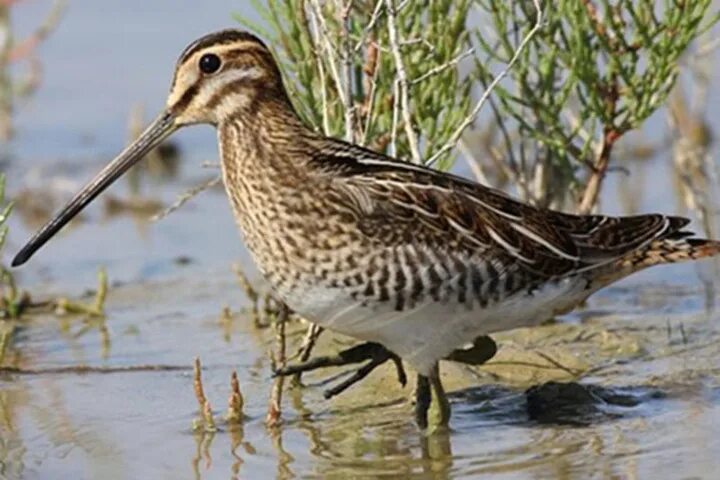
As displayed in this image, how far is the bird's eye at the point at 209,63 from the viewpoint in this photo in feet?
17.5

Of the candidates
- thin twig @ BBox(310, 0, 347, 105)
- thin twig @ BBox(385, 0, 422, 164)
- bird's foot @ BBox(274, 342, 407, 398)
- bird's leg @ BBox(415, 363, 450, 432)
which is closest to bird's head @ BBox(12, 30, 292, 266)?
thin twig @ BBox(310, 0, 347, 105)

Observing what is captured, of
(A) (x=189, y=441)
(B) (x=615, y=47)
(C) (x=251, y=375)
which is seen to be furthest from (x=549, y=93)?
(A) (x=189, y=441)

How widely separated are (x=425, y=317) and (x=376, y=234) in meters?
0.26

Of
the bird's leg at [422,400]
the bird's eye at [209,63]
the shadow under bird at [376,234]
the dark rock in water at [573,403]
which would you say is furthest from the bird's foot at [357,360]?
the bird's eye at [209,63]

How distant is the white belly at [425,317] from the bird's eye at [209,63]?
26.7 inches

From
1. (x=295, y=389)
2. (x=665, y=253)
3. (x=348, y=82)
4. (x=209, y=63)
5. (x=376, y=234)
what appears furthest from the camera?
(x=295, y=389)

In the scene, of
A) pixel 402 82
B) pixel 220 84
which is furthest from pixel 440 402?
pixel 220 84

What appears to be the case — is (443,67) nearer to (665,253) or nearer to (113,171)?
(665,253)

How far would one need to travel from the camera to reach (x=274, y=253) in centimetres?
517

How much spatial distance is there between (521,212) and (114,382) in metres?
1.52

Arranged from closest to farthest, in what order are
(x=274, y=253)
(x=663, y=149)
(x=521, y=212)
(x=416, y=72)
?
(x=274, y=253), (x=521, y=212), (x=416, y=72), (x=663, y=149)

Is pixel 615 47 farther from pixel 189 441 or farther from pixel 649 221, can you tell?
pixel 189 441

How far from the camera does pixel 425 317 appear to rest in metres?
5.18

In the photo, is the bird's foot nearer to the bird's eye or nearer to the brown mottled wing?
the brown mottled wing
